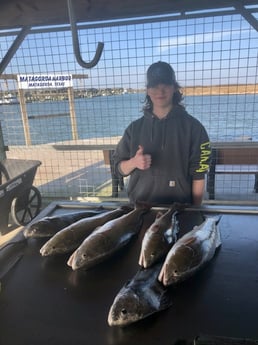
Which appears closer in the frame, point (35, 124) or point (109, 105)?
point (109, 105)

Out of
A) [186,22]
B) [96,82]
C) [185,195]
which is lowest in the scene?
[185,195]

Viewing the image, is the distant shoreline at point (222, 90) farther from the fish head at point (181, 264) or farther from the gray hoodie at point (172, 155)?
the fish head at point (181, 264)

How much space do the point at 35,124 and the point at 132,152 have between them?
3643 millimetres

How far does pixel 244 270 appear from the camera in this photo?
109 cm

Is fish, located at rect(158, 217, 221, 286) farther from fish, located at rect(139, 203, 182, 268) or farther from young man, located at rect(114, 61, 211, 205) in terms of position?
A: young man, located at rect(114, 61, 211, 205)

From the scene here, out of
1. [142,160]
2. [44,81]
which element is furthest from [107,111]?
[142,160]

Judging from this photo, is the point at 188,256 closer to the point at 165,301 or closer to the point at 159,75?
the point at 165,301

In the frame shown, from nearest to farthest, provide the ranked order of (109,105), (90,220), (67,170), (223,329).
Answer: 1. (223,329)
2. (90,220)
3. (109,105)
4. (67,170)

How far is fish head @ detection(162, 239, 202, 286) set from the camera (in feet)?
3.18

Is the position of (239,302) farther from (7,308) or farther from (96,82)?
(96,82)

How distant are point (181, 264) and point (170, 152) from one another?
1156mm

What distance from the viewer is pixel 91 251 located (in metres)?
1.11

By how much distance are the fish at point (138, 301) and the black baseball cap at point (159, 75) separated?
4.35 ft

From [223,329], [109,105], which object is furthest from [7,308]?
[109,105]
